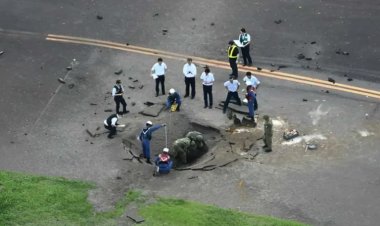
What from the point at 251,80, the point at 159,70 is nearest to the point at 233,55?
the point at 251,80

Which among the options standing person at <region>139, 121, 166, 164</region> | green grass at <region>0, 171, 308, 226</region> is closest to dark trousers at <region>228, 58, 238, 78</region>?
standing person at <region>139, 121, 166, 164</region>

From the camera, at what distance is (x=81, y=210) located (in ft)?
63.4

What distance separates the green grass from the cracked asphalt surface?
570 millimetres

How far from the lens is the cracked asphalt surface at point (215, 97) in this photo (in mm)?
20406

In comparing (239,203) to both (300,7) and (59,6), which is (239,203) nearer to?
(300,7)

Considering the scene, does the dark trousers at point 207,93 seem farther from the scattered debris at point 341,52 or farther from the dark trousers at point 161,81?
the scattered debris at point 341,52

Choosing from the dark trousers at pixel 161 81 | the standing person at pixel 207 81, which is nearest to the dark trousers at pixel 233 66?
the standing person at pixel 207 81

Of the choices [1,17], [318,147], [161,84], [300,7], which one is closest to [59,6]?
[1,17]

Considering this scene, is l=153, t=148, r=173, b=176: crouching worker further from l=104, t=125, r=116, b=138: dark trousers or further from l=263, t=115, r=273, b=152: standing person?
l=263, t=115, r=273, b=152: standing person

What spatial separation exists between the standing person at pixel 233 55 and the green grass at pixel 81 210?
299 inches

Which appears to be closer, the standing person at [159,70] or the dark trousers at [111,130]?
the dark trousers at [111,130]

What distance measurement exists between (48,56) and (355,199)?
13576 millimetres

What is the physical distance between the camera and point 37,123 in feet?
79.5

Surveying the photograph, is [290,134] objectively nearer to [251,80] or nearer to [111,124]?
[251,80]
